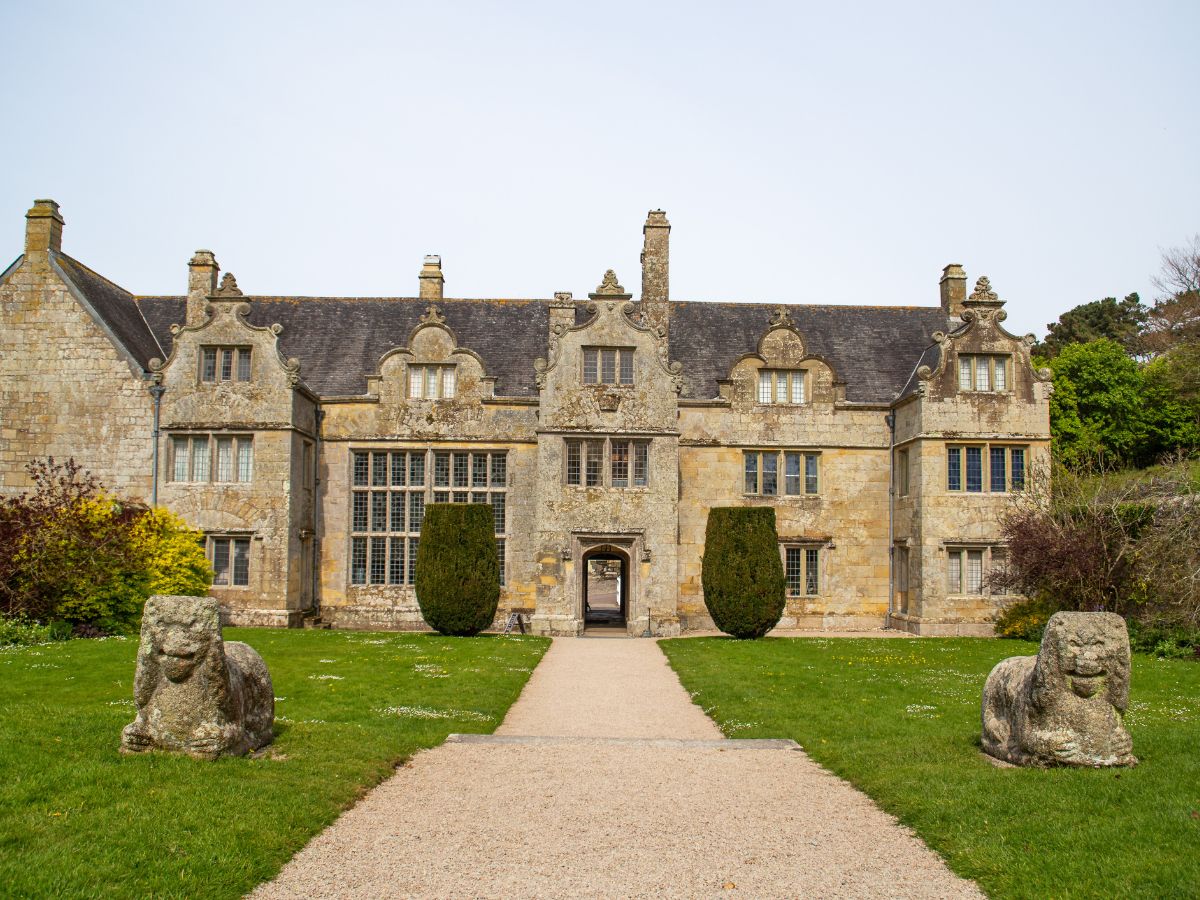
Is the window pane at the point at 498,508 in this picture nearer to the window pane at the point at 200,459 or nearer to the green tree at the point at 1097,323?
the window pane at the point at 200,459

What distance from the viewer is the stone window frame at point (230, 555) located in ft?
84.7

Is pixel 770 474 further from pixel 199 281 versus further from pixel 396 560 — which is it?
pixel 199 281

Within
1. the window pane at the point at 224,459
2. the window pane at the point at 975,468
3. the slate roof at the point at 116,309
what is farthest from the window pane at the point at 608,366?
the slate roof at the point at 116,309

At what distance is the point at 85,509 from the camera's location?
2225cm

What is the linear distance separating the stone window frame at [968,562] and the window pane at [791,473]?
4.35 metres

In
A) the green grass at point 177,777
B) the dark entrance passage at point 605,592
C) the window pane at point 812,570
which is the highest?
the window pane at point 812,570

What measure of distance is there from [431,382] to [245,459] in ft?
17.6

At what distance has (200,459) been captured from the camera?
26297 millimetres

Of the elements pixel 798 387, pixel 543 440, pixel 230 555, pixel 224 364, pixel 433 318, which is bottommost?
pixel 230 555

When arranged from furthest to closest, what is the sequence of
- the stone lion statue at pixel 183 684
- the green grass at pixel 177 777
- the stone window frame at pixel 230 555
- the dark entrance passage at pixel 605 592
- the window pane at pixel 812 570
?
the dark entrance passage at pixel 605 592, the window pane at pixel 812 570, the stone window frame at pixel 230 555, the stone lion statue at pixel 183 684, the green grass at pixel 177 777

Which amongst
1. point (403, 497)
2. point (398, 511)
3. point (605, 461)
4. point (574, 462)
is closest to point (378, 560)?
point (398, 511)

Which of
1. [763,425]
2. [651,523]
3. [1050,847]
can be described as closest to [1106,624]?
[1050,847]

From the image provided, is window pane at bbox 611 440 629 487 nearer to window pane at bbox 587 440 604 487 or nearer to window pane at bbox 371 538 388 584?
window pane at bbox 587 440 604 487

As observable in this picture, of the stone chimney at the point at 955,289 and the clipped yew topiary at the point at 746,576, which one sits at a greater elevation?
the stone chimney at the point at 955,289
